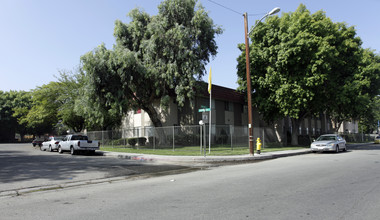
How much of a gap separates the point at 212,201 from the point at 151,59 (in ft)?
61.2

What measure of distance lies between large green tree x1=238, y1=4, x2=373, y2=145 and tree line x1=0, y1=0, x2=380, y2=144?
0.08 m

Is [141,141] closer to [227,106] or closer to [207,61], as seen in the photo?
[207,61]

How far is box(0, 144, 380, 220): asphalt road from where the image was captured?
187 inches

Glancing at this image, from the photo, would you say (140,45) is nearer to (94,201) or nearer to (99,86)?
(99,86)

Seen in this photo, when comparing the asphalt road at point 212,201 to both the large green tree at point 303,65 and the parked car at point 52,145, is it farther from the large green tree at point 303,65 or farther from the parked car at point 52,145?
the parked car at point 52,145

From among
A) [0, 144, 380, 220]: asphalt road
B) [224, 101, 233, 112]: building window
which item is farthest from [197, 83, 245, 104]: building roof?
[0, 144, 380, 220]: asphalt road

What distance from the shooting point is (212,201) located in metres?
5.62

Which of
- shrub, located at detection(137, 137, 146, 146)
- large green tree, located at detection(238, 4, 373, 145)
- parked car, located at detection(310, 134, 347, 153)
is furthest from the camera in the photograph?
shrub, located at detection(137, 137, 146, 146)

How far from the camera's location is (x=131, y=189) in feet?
24.0

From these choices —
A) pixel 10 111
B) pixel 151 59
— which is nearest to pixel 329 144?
pixel 151 59

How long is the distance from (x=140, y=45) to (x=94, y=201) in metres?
19.2

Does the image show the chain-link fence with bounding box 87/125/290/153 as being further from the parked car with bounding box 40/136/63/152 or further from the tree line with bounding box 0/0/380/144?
the parked car with bounding box 40/136/63/152

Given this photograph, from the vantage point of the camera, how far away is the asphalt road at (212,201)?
4.74 metres

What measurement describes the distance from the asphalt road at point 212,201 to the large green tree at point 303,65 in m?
16.3
